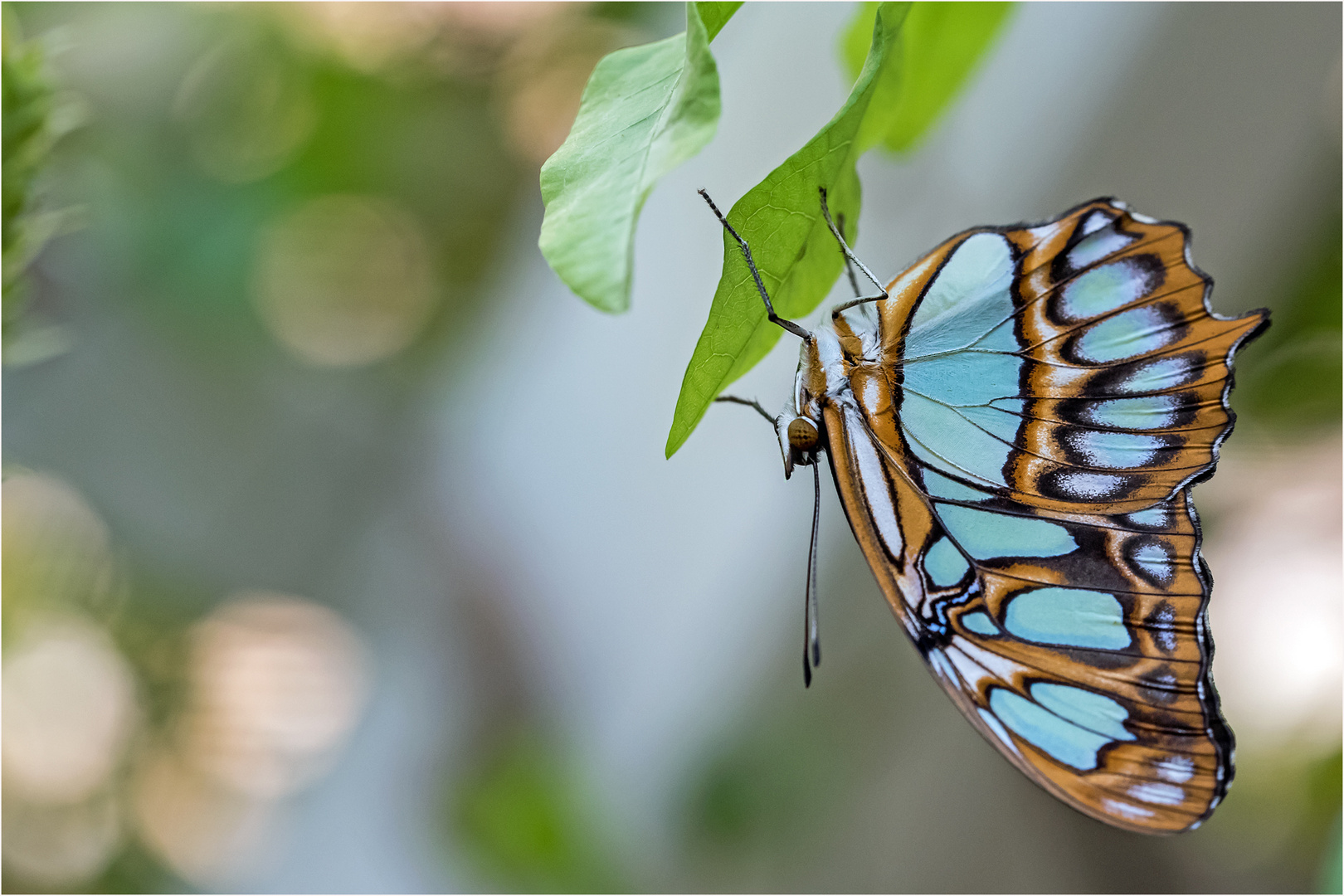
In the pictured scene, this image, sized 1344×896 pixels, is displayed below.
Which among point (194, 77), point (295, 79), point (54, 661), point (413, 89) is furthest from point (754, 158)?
point (54, 661)

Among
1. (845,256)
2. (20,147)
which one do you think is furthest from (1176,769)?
(20,147)

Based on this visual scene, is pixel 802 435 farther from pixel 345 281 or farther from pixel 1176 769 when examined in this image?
pixel 345 281

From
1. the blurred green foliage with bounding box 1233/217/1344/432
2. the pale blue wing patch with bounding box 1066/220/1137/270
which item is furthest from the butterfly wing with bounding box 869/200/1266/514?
the blurred green foliage with bounding box 1233/217/1344/432

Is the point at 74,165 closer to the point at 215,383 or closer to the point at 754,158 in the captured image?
the point at 215,383

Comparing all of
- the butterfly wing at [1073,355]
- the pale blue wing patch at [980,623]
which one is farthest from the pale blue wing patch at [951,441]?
the pale blue wing patch at [980,623]

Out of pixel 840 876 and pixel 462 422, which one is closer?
pixel 840 876

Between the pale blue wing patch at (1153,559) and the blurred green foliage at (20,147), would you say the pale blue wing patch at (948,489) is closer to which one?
the pale blue wing patch at (1153,559)

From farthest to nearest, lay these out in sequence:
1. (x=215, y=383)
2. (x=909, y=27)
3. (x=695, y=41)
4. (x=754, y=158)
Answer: (x=215, y=383) → (x=754, y=158) → (x=909, y=27) → (x=695, y=41)
